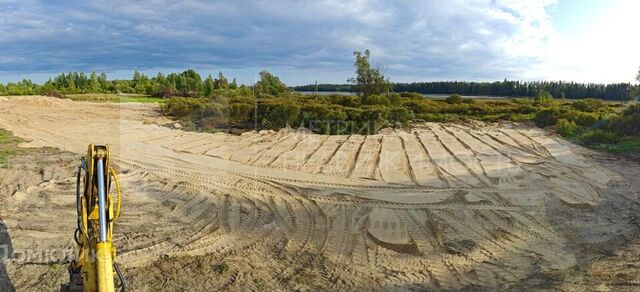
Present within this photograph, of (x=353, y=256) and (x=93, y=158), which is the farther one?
(x=353, y=256)

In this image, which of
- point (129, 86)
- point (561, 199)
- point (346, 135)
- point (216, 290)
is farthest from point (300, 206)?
point (129, 86)

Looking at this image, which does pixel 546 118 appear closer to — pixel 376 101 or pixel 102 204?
pixel 376 101

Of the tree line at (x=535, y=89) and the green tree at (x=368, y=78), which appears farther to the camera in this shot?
the tree line at (x=535, y=89)

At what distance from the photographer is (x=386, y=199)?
10.1 metres

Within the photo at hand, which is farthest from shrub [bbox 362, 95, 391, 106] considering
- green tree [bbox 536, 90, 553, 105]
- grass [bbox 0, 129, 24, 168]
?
grass [bbox 0, 129, 24, 168]

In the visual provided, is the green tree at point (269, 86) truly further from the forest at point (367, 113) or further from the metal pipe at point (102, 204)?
the metal pipe at point (102, 204)

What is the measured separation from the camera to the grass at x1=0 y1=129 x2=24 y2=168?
13.3m

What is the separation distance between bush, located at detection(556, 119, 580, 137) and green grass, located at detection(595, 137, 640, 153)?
225 cm

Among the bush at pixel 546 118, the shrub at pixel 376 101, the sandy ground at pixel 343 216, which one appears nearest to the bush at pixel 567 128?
the bush at pixel 546 118

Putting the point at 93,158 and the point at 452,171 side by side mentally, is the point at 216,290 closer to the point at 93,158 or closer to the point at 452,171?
the point at 93,158

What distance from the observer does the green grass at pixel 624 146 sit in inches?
651

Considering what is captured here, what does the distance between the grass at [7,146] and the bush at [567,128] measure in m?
19.4

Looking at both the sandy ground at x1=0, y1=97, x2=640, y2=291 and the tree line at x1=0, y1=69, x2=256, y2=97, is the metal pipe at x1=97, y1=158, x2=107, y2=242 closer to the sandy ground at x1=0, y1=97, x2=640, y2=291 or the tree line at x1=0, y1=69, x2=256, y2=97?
the sandy ground at x1=0, y1=97, x2=640, y2=291

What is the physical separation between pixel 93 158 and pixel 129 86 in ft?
175
